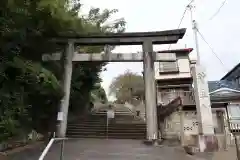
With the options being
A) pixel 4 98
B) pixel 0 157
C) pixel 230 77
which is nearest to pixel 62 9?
pixel 4 98

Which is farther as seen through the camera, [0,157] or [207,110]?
[207,110]

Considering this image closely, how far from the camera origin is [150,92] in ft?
51.4

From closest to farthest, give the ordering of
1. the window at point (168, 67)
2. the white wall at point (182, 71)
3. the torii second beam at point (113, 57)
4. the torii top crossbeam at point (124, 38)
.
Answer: the torii top crossbeam at point (124, 38) < the torii second beam at point (113, 57) < the white wall at point (182, 71) < the window at point (168, 67)

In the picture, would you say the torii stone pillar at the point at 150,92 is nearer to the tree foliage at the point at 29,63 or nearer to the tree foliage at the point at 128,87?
the tree foliage at the point at 29,63

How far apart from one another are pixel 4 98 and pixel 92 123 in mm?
9165

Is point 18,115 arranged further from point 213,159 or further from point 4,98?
point 213,159

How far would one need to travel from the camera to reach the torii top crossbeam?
16.3m

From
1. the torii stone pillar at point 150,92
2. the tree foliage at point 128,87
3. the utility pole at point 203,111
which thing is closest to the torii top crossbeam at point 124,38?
the torii stone pillar at point 150,92

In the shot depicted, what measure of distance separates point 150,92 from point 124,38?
3.92 meters

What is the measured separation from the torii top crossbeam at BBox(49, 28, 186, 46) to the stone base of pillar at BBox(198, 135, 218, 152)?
692 cm

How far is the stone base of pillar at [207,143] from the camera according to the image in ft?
37.8

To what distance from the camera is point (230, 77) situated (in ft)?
106

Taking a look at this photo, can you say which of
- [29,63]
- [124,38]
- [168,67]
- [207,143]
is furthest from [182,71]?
[29,63]

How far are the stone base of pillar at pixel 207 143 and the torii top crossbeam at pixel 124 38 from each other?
6922 millimetres
